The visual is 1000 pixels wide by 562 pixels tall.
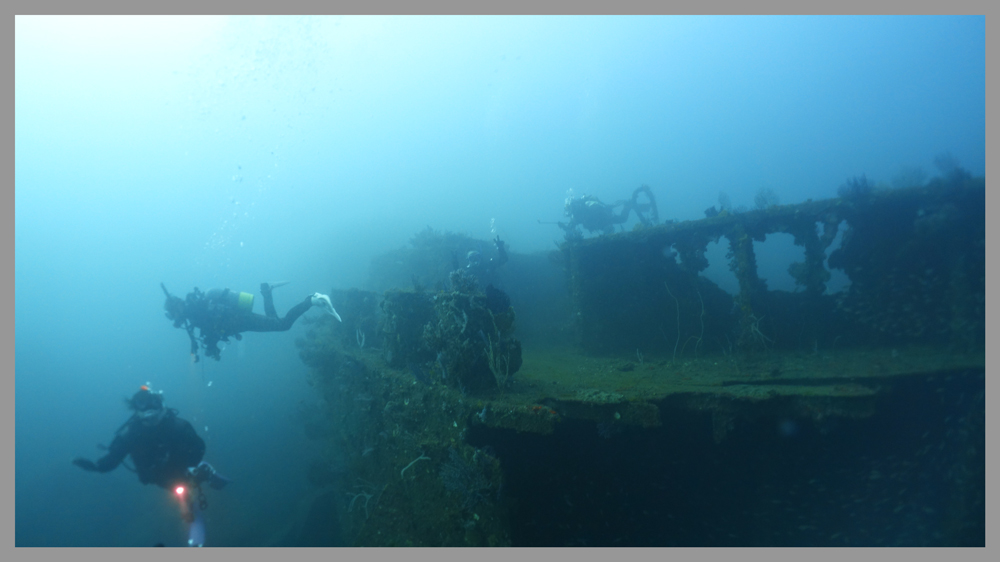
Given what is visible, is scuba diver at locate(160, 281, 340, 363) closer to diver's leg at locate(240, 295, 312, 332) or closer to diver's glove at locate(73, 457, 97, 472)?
diver's leg at locate(240, 295, 312, 332)

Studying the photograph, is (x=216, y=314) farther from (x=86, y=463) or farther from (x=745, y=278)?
(x=745, y=278)

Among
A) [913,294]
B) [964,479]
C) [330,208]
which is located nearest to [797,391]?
[964,479]

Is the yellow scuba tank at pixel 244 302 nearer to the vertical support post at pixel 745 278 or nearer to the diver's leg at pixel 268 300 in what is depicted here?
the diver's leg at pixel 268 300

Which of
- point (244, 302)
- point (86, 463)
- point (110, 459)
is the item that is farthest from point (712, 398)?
point (244, 302)

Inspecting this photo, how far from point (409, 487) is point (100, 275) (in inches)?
7136

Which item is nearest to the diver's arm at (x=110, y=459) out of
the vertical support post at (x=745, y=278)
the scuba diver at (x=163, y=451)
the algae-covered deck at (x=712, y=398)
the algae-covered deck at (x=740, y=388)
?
the scuba diver at (x=163, y=451)

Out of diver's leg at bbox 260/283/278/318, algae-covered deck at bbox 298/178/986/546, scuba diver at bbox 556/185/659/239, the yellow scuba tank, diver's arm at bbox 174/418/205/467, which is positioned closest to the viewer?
algae-covered deck at bbox 298/178/986/546

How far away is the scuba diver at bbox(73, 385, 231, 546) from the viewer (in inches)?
256

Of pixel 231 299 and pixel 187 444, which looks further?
pixel 231 299

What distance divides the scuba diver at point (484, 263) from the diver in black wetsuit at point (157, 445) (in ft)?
21.8

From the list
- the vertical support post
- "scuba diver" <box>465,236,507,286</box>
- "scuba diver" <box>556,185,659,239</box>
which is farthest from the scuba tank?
the vertical support post

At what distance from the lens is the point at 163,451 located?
6.65 metres

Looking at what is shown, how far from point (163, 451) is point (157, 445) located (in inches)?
5.5

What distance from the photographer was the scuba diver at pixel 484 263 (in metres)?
10.8
